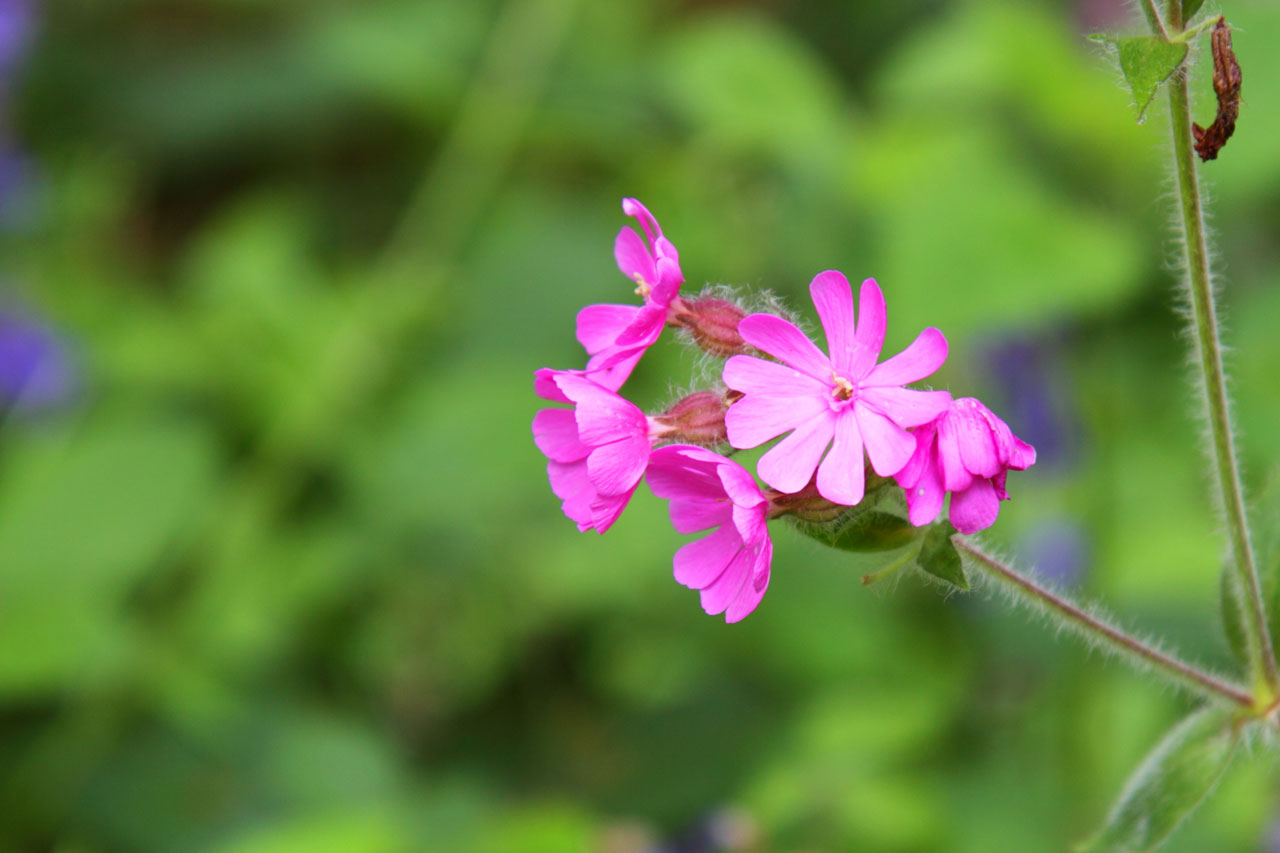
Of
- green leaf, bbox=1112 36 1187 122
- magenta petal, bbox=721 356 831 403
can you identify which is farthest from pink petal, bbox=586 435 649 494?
green leaf, bbox=1112 36 1187 122

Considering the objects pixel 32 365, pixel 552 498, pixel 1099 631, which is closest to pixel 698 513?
pixel 1099 631

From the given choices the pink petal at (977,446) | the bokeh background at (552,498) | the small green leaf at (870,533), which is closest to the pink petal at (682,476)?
the small green leaf at (870,533)

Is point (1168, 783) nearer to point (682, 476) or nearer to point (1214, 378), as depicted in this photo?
point (1214, 378)

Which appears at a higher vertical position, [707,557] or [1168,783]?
[707,557]

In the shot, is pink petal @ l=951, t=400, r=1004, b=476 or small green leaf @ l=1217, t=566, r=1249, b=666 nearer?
pink petal @ l=951, t=400, r=1004, b=476

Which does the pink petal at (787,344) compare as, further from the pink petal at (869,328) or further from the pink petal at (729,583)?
the pink petal at (729,583)

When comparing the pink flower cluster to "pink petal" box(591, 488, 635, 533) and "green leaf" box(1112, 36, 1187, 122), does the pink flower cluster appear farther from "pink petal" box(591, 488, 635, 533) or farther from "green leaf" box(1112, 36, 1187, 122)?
"green leaf" box(1112, 36, 1187, 122)

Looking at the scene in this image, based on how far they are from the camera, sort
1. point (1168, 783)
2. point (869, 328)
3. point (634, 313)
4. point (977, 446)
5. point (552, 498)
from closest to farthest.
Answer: point (977, 446), point (869, 328), point (634, 313), point (1168, 783), point (552, 498)
